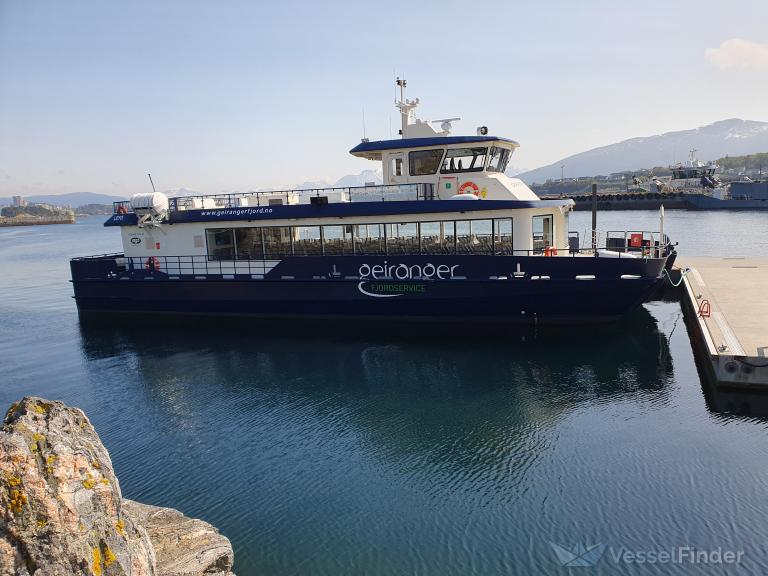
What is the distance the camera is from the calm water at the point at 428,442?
7566 millimetres

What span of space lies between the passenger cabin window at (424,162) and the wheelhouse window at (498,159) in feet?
5.37

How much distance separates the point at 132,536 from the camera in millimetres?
5043

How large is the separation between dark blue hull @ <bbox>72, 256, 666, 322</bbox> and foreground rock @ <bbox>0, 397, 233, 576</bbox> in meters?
12.0

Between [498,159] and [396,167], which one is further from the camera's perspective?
[396,167]

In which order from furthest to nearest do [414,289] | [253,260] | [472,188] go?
[253,260], [472,188], [414,289]

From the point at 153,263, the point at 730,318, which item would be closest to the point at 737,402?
the point at 730,318

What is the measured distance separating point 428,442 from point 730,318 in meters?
9.59

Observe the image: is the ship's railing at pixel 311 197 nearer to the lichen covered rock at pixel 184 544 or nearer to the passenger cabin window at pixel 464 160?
the passenger cabin window at pixel 464 160

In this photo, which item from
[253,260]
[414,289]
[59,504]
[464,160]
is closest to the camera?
[59,504]

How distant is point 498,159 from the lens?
57.1 ft

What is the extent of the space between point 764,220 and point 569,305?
54.1 m

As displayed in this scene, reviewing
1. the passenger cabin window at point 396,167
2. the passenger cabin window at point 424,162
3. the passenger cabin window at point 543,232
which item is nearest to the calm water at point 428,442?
the passenger cabin window at point 543,232

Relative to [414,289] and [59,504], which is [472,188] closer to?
[414,289]

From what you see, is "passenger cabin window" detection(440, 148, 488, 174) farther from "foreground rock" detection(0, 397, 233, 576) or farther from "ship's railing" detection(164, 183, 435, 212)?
"foreground rock" detection(0, 397, 233, 576)
